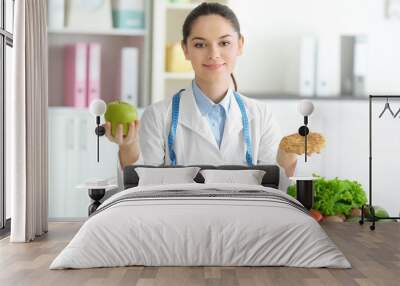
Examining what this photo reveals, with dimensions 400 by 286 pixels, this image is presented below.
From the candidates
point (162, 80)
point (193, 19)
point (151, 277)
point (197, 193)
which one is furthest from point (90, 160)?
point (151, 277)

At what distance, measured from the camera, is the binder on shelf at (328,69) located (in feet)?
20.2

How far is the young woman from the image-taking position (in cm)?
598

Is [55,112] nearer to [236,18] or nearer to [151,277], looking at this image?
[236,18]

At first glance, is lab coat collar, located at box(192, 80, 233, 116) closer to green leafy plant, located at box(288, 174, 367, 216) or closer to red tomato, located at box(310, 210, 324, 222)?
green leafy plant, located at box(288, 174, 367, 216)

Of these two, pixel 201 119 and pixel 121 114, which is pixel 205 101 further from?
pixel 121 114

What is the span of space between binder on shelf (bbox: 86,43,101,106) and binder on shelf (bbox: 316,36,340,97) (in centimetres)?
190

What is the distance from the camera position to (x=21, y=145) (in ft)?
17.1

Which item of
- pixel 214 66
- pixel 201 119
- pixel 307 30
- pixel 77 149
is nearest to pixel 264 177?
pixel 201 119

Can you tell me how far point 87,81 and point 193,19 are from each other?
1.06m

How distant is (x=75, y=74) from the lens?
20.3 feet

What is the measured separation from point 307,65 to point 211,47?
0.85 m

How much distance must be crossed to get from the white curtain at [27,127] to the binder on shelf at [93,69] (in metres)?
0.60

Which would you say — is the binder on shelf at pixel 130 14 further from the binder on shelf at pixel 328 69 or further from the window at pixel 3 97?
the binder on shelf at pixel 328 69

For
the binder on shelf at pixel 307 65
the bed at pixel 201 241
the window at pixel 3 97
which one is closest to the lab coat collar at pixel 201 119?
the binder on shelf at pixel 307 65
